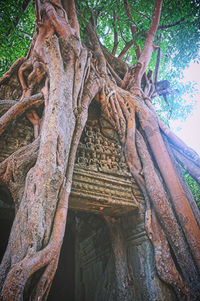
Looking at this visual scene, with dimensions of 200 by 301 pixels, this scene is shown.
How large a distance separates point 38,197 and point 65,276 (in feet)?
8.37

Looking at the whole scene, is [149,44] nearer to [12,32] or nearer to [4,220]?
[12,32]

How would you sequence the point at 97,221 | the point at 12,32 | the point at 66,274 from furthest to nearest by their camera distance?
the point at 12,32, the point at 66,274, the point at 97,221

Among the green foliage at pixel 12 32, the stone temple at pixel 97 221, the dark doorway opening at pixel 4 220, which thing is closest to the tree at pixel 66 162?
the stone temple at pixel 97 221

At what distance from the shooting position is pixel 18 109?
2244 mm

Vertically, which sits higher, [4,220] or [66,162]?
[66,162]

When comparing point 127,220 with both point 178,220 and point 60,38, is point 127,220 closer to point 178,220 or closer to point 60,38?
point 178,220

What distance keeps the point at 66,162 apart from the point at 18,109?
89 cm

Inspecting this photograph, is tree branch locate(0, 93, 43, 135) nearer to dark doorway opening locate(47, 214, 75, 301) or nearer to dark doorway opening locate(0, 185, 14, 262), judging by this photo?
dark doorway opening locate(0, 185, 14, 262)

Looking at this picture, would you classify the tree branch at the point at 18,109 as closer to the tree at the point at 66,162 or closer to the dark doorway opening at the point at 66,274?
the tree at the point at 66,162

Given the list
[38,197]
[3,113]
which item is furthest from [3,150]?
[38,197]

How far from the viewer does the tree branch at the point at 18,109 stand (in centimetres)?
211

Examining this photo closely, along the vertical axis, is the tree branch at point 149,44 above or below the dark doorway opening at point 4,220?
above

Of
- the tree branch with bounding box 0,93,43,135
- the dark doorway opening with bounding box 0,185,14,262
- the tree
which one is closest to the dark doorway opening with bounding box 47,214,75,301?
the dark doorway opening with bounding box 0,185,14,262

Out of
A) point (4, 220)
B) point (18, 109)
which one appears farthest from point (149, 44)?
point (4, 220)
